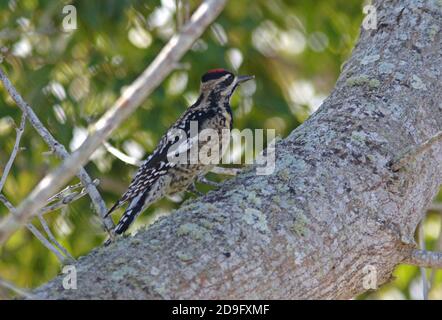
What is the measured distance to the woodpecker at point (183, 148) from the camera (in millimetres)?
4789

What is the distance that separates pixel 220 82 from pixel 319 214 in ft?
7.75

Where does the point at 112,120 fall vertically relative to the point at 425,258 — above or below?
above

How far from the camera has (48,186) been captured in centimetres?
229

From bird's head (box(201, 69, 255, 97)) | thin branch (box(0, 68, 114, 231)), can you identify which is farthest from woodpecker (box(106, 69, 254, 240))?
thin branch (box(0, 68, 114, 231))

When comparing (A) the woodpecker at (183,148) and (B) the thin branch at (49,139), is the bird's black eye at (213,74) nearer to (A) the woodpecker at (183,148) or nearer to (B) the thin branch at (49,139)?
(A) the woodpecker at (183,148)

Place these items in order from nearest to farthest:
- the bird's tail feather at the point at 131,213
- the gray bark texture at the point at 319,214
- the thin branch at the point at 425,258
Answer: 1. the gray bark texture at the point at 319,214
2. the thin branch at the point at 425,258
3. the bird's tail feather at the point at 131,213

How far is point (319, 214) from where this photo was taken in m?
3.18

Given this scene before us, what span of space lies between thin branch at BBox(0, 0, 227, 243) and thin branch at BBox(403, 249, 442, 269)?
4.65 ft

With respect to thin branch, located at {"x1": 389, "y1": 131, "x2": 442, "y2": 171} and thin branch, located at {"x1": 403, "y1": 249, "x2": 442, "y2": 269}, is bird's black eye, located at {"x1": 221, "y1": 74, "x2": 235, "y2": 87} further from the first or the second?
thin branch, located at {"x1": 403, "y1": 249, "x2": 442, "y2": 269}

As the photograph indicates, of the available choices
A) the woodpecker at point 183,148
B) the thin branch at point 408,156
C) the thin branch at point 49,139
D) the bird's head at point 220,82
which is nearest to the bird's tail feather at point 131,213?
the woodpecker at point 183,148

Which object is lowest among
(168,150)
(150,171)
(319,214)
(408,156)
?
(319,214)

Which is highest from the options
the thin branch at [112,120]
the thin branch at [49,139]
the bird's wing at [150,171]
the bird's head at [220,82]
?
the bird's head at [220,82]

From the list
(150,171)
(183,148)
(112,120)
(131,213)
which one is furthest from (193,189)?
(112,120)

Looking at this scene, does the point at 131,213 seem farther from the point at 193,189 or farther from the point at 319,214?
the point at 319,214
